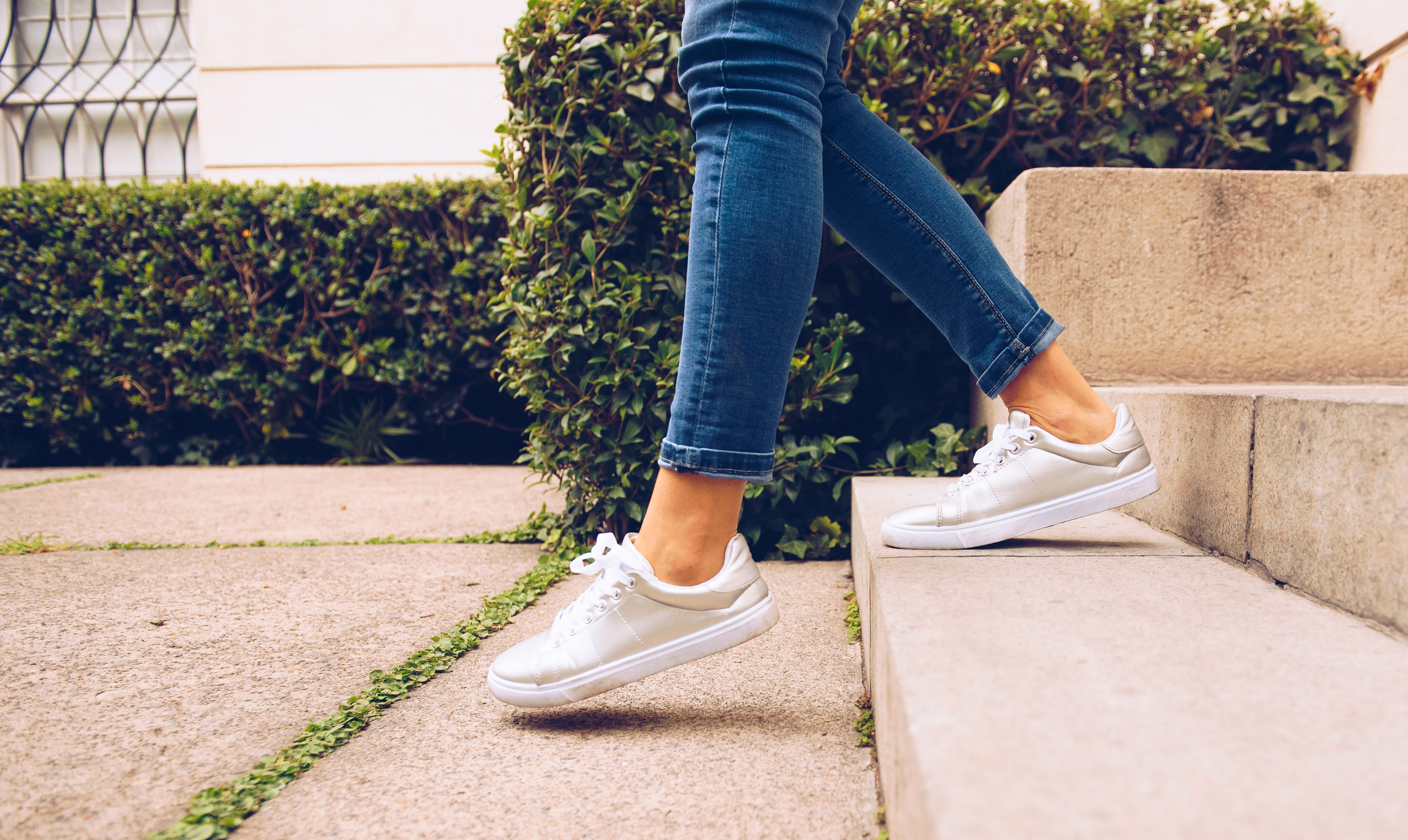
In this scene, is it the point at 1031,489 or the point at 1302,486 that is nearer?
the point at 1302,486

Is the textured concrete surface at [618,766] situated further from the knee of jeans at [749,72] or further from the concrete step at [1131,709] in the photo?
the knee of jeans at [749,72]

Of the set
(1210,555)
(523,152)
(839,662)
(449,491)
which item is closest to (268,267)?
(449,491)

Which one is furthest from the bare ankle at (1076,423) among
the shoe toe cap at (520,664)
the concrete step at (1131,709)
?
the shoe toe cap at (520,664)

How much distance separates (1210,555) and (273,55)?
604 centimetres

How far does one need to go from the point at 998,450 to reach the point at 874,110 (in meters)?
1.23

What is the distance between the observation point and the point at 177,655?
133cm

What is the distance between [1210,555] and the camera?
1.17 metres


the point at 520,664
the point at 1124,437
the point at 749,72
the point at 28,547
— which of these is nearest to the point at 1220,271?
the point at 1124,437

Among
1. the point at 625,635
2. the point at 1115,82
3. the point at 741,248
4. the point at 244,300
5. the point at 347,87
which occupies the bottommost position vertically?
the point at 625,635

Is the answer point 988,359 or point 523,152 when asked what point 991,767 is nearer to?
point 988,359

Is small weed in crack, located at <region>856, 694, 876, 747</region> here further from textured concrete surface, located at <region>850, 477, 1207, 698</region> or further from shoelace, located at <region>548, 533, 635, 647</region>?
shoelace, located at <region>548, 533, 635, 647</region>

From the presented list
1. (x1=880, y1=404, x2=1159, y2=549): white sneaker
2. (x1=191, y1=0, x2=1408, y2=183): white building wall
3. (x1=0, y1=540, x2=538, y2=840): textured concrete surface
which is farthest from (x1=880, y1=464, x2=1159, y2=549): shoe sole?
(x1=191, y1=0, x2=1408, y2=183): white building wall

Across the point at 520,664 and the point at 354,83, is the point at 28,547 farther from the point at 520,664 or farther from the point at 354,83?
the point at 354,83

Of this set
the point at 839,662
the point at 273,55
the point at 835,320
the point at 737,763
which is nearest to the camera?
the point at 737,763
